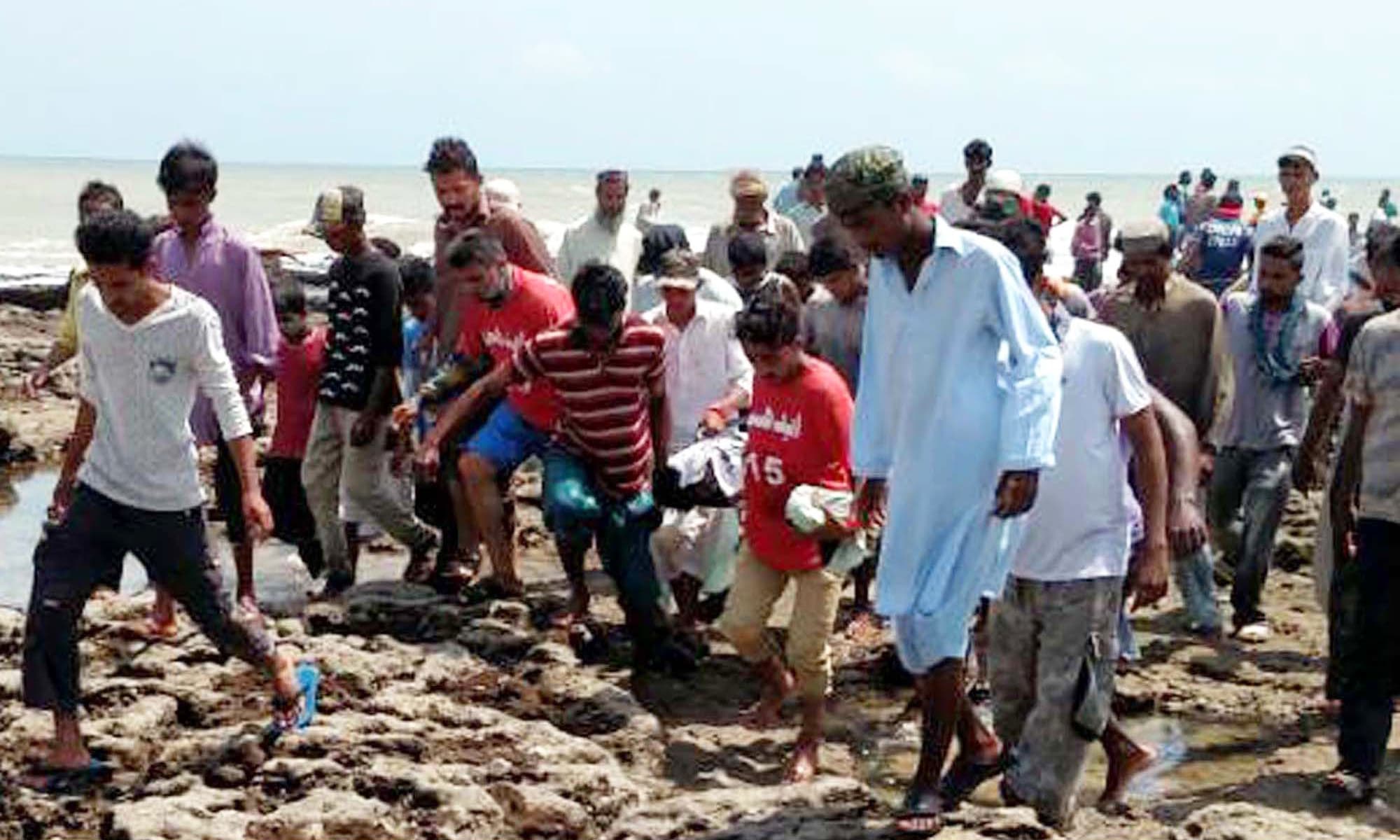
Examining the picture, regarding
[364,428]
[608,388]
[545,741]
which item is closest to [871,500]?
[545,741]

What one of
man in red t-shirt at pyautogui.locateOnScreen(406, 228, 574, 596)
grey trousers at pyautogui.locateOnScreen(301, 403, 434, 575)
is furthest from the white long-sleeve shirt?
grey trousers at pyautogui.locateOnScreen(301, 403, 434, 575)

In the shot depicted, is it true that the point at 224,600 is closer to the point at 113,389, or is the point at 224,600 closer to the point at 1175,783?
the point at 113,389

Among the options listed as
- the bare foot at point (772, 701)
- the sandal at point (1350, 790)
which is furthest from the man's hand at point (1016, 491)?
the bare foot at point (772, 701)

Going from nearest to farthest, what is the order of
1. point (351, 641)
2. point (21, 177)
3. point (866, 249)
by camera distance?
point (866, 249)
point (351, 641)
point (21, 177)

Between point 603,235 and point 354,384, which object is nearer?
point 354,384

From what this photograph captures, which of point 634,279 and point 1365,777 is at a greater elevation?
point 634,279

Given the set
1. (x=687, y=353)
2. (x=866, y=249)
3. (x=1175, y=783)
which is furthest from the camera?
(x=687, y=353)

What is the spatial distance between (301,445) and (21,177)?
9226cm

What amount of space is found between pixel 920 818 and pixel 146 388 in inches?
112

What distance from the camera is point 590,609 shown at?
8.45m

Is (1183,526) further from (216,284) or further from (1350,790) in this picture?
(216,284)

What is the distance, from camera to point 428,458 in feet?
25.4

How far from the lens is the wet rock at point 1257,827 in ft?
15.5

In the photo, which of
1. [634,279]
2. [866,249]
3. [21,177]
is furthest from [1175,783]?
[21,177]
